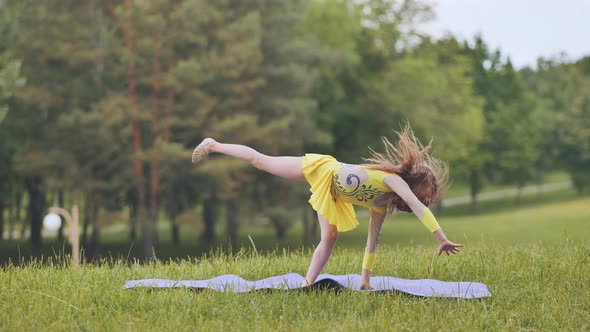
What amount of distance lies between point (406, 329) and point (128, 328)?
5.51 feet

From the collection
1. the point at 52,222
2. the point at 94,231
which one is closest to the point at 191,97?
the point at 94,231

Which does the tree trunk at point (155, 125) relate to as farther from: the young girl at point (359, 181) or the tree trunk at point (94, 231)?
the young girl at point (359, 181)

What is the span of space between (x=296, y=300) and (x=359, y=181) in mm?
981

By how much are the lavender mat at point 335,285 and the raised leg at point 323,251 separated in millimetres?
83

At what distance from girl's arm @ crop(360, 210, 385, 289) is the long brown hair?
12cm

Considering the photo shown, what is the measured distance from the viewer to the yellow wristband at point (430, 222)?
4790mm

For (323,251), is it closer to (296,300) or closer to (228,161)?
(296,300)

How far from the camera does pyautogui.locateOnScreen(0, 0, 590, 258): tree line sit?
2258cm

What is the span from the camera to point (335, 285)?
207 inches

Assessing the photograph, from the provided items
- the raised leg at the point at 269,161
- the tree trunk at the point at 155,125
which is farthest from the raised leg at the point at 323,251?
the tree trunk at the point at 155,125

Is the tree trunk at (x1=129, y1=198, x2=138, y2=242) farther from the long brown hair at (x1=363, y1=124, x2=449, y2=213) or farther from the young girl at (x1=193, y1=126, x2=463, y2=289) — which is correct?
the long brown hair at (x1=363, y1=124, x2=449, y2=213)

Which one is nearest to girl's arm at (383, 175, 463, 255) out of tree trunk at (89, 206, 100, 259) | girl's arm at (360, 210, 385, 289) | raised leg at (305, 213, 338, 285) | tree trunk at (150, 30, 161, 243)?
girl's arm at (360, 210, 385, 289)

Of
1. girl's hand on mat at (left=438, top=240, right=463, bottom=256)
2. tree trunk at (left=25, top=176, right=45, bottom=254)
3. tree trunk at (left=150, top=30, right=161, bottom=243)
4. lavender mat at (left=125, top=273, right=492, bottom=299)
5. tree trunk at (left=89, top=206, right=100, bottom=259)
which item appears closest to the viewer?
girl's hand on mat at (left=438, top=240, right=463, bottom=256)

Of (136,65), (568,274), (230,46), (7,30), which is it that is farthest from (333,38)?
(568,274)
